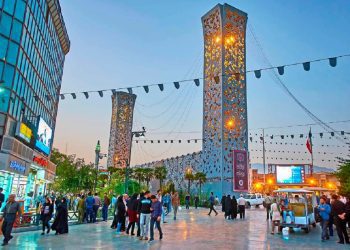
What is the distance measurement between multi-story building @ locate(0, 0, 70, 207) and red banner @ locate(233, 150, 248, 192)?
76.8 ft

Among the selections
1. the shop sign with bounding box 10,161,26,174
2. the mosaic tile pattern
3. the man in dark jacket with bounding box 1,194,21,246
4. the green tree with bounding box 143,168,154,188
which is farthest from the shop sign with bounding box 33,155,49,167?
the green tree with bounding box 143,168,154,188

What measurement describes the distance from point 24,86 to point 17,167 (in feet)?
24.5

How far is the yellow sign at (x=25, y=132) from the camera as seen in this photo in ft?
81.8

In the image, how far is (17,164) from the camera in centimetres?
2358

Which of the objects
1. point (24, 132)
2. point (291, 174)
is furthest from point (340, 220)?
point (291, 174)

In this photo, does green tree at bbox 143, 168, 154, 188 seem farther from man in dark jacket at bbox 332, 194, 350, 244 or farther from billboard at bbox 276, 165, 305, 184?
man in dark jacket at bbox 332, 194, 350, 244

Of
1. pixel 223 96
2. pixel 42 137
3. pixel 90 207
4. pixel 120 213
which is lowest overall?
pixel 120 213

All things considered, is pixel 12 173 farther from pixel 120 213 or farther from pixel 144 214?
pixel 144 214

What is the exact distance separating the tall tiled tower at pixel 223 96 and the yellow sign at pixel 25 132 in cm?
2496

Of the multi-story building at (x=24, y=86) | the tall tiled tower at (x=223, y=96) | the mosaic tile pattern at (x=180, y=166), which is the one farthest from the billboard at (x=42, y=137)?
the mosaic tile pattern at (x=180, y=166)

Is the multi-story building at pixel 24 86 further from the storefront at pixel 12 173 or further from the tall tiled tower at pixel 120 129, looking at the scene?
the tall tiled tower at pixel 120 129

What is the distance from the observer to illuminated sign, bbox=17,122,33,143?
24.7m

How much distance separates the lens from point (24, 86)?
2717 cm

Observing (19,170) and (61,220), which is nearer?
(61,220)
